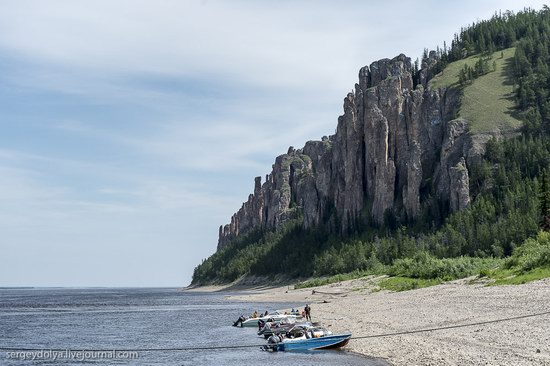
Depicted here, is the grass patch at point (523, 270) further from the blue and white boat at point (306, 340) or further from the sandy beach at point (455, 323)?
the blue and white boat at point (306, 340)

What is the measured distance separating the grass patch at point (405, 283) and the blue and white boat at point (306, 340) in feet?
140

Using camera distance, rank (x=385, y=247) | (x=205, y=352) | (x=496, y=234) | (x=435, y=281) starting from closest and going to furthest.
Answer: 1. (x=205, y=352)
2. (x=435, y=281)
3. (x=496, y=234)
4. (x=385, y=247)

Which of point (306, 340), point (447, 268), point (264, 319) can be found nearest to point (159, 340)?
point (264, 319)

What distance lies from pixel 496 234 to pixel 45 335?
9670 cm

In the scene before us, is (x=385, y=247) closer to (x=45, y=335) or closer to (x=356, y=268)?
(x=356, y=268)

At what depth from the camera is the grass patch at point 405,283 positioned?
3828 inches

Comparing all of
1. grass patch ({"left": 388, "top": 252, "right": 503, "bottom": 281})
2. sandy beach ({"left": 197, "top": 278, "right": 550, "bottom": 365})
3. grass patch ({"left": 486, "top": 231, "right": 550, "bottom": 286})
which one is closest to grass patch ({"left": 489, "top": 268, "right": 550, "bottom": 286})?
grass patch ({"left": 486, "top": 231, "right": 550, "bottom": 286})

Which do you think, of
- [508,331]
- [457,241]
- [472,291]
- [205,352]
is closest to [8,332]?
[205,352]

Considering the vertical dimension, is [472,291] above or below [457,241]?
below

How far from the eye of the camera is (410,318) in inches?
2414

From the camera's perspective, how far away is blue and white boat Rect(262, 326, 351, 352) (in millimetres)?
53594

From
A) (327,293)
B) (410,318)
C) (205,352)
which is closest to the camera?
(205,352)

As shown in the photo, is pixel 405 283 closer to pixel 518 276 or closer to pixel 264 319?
pixel 518 276

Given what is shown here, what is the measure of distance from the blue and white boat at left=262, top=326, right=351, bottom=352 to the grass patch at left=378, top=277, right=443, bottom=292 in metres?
42.6
